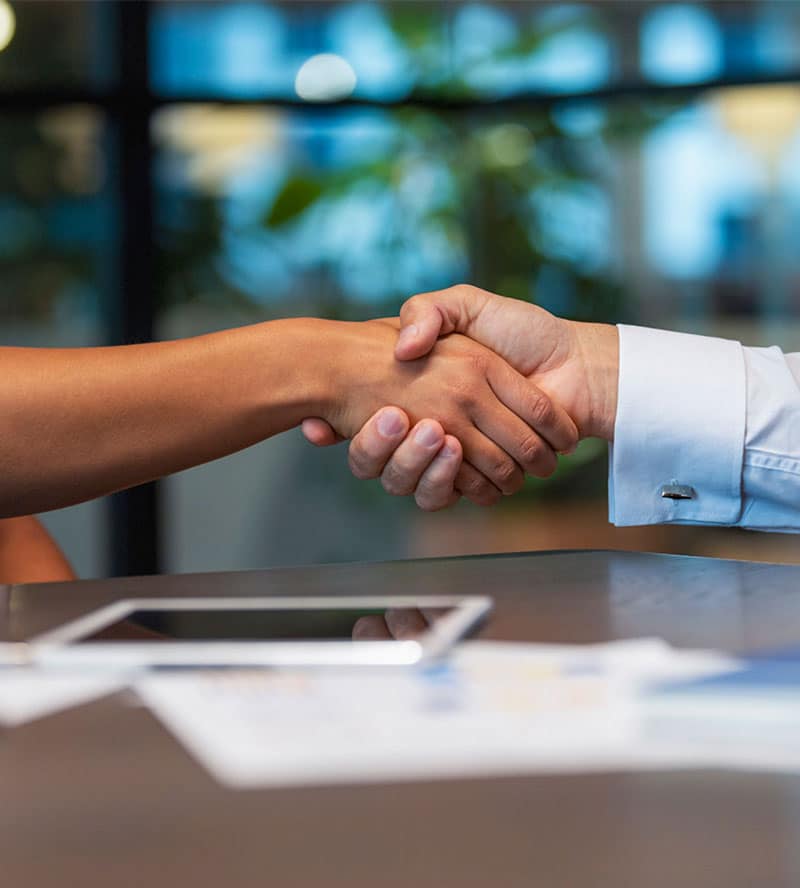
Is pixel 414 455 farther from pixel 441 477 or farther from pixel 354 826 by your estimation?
pixel 354 826

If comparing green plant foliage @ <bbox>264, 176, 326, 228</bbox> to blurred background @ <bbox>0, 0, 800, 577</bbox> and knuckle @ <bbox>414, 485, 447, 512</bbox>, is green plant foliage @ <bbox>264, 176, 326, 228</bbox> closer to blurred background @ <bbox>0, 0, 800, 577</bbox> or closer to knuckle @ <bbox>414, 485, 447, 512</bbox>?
blurred background @ <bbox>0, 0, 800, 577</bbox>

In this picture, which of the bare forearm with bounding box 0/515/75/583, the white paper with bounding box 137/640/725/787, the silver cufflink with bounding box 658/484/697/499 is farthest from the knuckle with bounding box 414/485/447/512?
the white paper with bounding box 137/640/725/787

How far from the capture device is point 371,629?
0.50 m

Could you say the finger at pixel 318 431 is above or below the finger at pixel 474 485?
above

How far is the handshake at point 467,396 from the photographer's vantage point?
110 cm

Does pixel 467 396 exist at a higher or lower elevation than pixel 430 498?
higher

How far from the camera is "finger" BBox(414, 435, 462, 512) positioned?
3.67 feet

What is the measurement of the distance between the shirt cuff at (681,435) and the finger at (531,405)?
0.33ft

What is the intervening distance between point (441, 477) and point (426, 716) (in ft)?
2.51

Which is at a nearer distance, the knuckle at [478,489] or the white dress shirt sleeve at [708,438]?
the white dress shirt sleeve at [708,438]

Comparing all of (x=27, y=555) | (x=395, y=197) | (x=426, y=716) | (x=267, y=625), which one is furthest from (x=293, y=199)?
(x=426, y=716)

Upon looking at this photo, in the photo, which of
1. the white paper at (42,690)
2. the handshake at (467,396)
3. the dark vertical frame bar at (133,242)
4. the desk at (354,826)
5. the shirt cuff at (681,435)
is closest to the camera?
the desk at (354,826)

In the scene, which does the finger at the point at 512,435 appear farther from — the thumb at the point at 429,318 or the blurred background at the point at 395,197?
the blurred background at the point at 395,197

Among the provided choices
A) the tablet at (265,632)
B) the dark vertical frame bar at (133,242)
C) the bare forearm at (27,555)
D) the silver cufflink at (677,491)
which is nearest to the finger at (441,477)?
the silver cufflink at (677,491)
